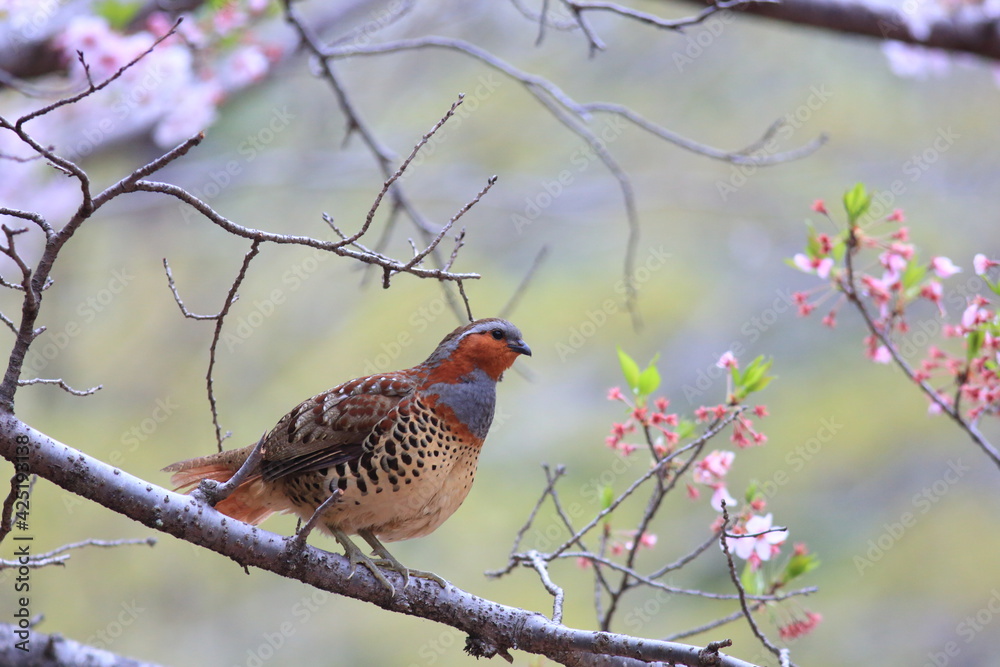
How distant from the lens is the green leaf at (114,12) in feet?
15.3

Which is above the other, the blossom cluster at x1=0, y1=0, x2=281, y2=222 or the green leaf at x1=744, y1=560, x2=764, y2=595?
the blossom cluster at x1=0, y1=0, x2=281, y2=222

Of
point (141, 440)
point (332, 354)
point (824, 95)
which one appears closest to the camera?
point (141, 440)

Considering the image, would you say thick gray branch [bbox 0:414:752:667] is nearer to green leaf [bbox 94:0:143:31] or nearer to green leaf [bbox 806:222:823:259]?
green leaf [bbox 806:222:823:259]

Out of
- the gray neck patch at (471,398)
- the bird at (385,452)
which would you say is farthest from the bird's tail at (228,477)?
the gray neck patch at (471,398)

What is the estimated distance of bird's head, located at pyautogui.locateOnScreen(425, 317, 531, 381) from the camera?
115 inches

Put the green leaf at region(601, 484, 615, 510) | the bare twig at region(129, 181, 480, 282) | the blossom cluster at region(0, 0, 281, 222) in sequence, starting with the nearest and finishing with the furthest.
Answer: the bare twig at region(129, 181, 480, 282) < the green leaf at region(601, 484, 615, 510) < the blossom cluster at region(0, 0, 281, 222)

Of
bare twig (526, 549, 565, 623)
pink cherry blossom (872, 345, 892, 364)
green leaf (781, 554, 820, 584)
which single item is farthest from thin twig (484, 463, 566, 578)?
pink cherry blossom (872, 345, 892, 364)

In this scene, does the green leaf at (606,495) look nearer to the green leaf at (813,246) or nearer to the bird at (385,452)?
the bird at (385,452)

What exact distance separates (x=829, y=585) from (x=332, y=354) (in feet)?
18.7

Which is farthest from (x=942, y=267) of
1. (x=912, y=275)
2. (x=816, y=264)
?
(x=816, y=264)

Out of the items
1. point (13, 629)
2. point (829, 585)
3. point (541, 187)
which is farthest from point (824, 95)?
point (13, 629)

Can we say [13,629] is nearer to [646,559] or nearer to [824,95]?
[646,559]

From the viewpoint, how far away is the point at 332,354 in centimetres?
1029

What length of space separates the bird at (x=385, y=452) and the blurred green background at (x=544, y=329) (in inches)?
175
